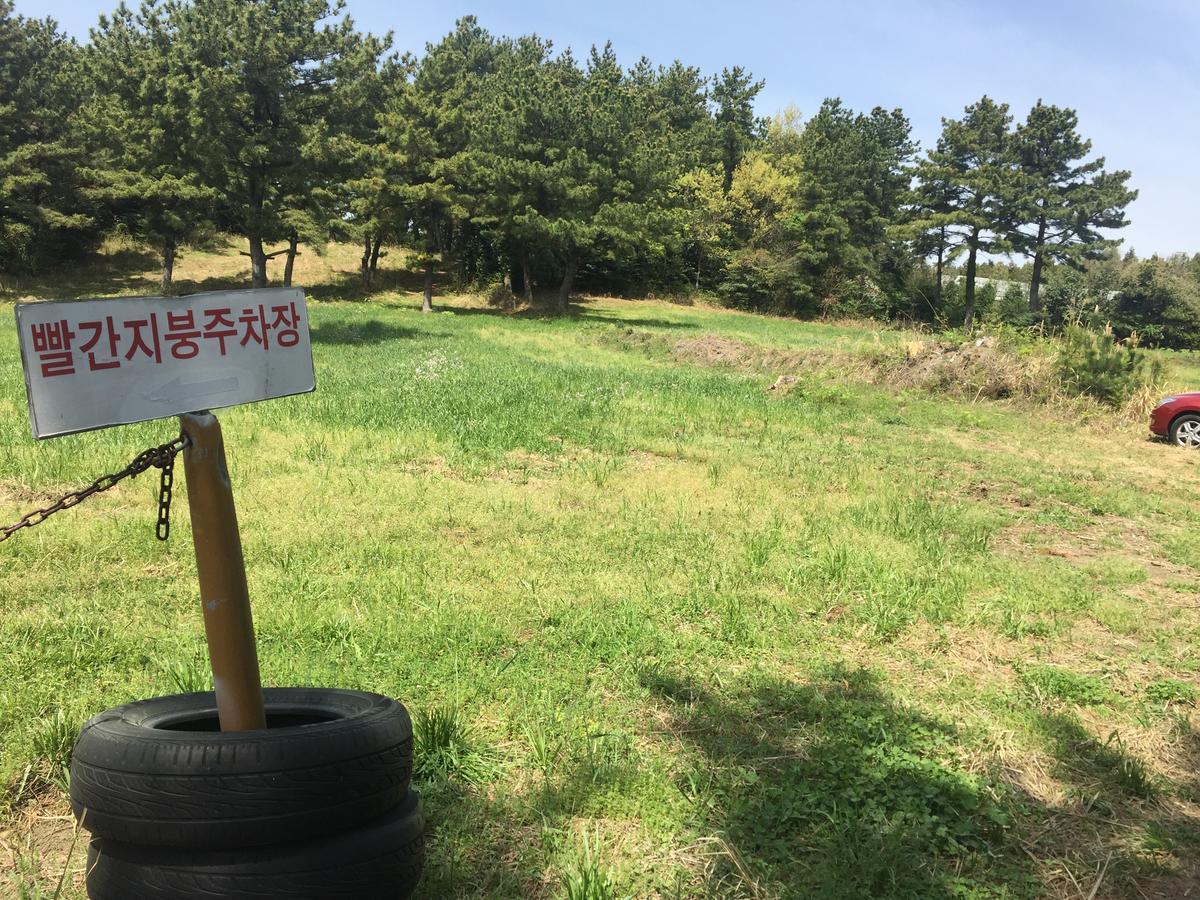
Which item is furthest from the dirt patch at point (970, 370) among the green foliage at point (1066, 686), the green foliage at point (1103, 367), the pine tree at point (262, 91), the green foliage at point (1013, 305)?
the green foliage at point (1013, 305)

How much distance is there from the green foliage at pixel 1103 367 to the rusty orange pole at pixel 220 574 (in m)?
14.9

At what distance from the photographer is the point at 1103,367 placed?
45.3 feet

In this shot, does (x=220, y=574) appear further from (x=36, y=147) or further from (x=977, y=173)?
(x=977, y=173)

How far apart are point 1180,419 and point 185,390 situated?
43.5 feet

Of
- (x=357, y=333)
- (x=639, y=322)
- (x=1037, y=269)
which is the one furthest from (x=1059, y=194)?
(x=357, y=333)

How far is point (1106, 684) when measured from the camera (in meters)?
4.07

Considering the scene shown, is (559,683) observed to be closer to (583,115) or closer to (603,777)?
(603,777)

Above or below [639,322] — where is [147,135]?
above

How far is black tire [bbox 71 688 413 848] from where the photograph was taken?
2025 millimetres

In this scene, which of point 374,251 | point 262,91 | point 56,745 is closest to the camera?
point 56,745

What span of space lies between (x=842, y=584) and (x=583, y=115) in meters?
30.0

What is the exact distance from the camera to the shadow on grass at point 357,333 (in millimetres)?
22266

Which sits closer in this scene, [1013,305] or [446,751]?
[446,751]

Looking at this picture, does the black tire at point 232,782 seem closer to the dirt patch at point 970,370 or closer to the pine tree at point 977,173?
the dirt patch at point 970,370
